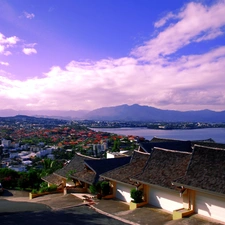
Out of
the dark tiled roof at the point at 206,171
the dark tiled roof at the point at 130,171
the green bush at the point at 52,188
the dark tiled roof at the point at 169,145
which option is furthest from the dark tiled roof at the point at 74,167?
the dark tiled roof at the point at 206,171

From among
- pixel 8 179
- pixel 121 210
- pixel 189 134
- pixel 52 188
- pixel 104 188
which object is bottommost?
pixel 189 134

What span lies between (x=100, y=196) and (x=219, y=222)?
748 cm

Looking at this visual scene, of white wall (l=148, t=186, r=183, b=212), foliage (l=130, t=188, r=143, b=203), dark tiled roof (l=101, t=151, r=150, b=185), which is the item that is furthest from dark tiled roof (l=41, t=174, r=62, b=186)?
white wall (l=148, t=186, r=183, b=212)

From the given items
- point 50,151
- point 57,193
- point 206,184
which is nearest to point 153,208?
point 206,184

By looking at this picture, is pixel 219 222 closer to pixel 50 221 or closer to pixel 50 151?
pixel 50 221

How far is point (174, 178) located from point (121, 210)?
10.7 ft

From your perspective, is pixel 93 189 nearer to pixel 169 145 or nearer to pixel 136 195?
pixel 136 195

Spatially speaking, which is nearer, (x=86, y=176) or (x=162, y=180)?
(x=162, y=180)

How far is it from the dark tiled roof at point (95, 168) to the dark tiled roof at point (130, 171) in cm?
166

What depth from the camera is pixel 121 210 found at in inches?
567

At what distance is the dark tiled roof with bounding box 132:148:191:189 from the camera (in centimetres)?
1390

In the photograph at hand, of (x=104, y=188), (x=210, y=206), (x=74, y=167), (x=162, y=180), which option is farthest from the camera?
(x=74, y=167)

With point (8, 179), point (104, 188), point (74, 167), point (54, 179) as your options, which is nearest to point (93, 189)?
point (104, 188)

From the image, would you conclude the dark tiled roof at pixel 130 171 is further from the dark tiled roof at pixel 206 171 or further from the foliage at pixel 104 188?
the dark tiled roof at pixel 206 171
